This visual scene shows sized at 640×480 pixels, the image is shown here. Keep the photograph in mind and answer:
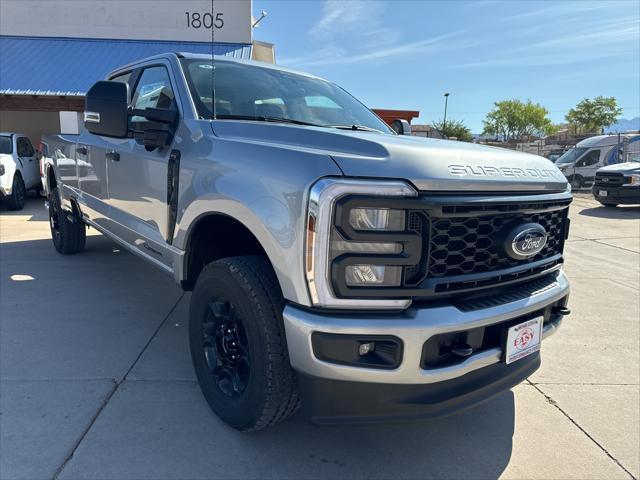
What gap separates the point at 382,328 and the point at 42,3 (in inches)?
746

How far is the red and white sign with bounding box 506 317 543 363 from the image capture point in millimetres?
2104

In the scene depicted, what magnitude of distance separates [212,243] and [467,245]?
1489mm

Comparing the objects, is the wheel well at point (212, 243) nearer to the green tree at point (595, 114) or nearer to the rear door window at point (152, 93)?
the rear door window at point (152, 93)

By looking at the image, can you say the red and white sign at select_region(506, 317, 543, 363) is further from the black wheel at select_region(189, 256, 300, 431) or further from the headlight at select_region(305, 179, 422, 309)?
the black wheel at select_region(189, 256, 300, 431)

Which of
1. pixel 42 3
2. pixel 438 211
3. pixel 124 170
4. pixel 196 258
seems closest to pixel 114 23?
pixel 42 3

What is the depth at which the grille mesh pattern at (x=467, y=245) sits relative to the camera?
6.37 ft

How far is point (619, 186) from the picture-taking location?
13242mm

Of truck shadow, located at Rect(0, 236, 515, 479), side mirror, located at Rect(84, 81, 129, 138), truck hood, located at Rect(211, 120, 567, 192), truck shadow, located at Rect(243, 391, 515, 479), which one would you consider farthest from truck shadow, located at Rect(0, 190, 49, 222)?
truck hood, located at Rect(211, 120, 567, 192)

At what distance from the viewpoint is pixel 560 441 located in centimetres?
257

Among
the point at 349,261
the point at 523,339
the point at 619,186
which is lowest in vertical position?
the point at 619,186

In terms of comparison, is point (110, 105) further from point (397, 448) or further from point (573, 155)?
point (573, 155)

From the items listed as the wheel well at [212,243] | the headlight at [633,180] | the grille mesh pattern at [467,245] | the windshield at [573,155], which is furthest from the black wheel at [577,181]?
the wheel well at [212,243]

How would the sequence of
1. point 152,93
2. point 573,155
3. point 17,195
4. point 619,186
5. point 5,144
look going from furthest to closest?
point 573,155 → point 619,186 → point 5,144 → point 17,195 → point 152,93

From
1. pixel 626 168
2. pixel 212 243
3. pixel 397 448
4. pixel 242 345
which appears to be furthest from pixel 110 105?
pixel 626 168
